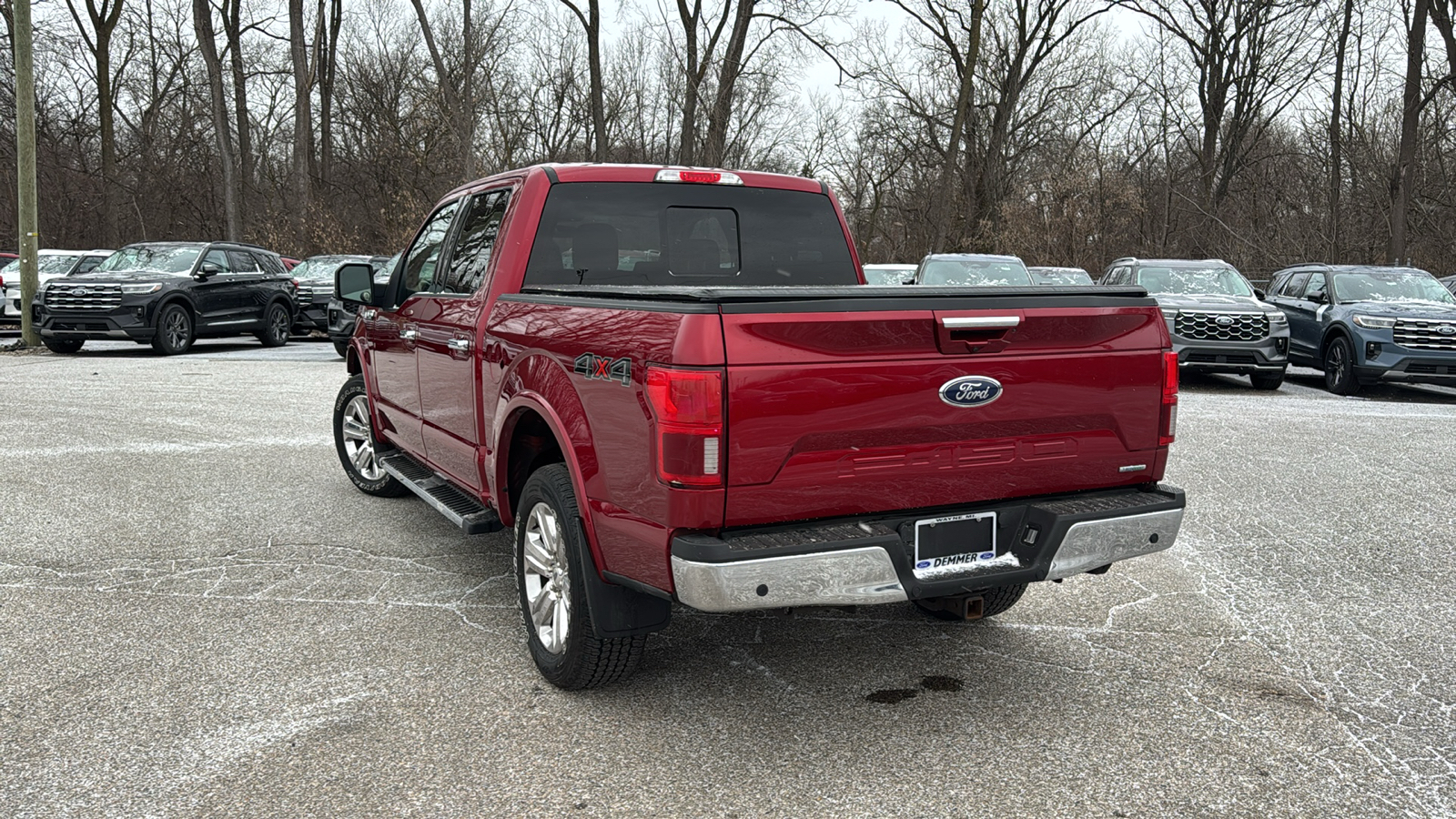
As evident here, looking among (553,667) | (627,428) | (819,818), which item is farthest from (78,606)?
(819,818)

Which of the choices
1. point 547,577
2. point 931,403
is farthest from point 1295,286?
point 547,577

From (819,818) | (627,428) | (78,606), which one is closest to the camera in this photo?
(819,818)

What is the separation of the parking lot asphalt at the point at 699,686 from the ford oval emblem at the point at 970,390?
109 cm

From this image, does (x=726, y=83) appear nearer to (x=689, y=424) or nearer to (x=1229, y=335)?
(x=1229, y=335)

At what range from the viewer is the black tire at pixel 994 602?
4.63 metres

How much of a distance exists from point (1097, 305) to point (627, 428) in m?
1.65

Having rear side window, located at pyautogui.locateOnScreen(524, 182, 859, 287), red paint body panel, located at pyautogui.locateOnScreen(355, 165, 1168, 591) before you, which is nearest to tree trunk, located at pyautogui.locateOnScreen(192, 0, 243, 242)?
rear side window, located at pyautogui.locateOnScreen(524, 182, 859, 287)

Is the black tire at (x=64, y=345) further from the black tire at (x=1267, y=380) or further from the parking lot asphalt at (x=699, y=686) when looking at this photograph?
the black tire at (x=1267, y=380)

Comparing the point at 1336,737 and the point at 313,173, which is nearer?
the point at 1336,737

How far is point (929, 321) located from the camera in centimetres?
346

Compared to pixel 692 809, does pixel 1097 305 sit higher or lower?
higher

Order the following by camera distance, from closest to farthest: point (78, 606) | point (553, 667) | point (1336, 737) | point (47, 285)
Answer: point (1336, 737)
point (553, 667)
point (78, 606)
point (47, 285)

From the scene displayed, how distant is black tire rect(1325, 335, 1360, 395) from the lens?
1392 cm

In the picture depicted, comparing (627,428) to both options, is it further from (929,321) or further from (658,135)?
(658,135)
